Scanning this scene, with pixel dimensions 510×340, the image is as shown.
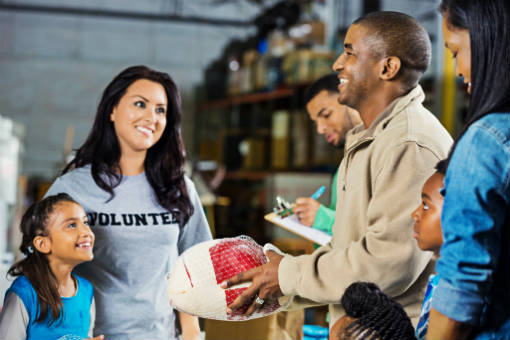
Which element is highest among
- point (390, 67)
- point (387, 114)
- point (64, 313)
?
point (390, 67)

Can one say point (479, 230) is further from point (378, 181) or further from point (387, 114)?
point (387, 114)

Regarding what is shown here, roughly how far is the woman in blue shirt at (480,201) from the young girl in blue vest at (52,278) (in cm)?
109

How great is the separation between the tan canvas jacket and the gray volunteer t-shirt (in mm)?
633

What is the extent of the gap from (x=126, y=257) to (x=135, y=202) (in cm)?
18

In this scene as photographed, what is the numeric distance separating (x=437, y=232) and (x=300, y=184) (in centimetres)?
218

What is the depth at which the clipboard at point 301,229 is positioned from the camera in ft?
6.37

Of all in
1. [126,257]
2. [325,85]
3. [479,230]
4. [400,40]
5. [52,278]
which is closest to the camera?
[479,230]

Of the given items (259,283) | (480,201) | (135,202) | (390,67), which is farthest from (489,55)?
(135,202)

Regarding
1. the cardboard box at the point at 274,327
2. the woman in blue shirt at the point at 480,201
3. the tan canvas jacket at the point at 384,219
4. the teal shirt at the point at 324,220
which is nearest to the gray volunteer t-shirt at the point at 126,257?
the cardboard box at the point at 274,327

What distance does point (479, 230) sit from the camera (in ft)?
3.34

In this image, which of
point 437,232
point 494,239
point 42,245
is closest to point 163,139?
point 42,245

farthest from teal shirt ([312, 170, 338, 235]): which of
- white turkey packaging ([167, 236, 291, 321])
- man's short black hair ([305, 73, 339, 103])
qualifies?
white turkey packaging ([167, 236, 291, 321])

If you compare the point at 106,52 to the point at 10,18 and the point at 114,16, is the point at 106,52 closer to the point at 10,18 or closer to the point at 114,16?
the point at 114,16

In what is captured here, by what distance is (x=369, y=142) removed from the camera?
1469 millimetres
